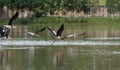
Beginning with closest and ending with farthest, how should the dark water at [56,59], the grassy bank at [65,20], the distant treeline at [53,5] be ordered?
the dark water at [56,59]
the grassy bank at [65,20]
the distant treeline at [53,5]

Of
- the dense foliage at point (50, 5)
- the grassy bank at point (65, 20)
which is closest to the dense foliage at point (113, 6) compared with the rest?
the dense foliage at point (50, 5)

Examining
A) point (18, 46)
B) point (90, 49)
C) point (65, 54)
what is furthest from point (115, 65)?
point (18, 46)

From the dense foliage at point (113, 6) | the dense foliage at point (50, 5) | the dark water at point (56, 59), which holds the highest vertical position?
the dark water at point (56, 59)

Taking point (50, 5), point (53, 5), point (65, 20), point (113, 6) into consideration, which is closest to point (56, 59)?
point (65, 20)

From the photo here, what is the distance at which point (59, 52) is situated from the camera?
2848cm

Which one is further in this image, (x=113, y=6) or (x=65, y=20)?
(x=113, y=6)

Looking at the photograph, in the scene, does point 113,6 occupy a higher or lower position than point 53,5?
lower

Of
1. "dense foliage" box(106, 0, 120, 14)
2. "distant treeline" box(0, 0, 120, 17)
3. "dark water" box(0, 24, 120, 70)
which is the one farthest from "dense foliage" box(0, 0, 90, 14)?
"dark water" box(0, 24, 120, 70)

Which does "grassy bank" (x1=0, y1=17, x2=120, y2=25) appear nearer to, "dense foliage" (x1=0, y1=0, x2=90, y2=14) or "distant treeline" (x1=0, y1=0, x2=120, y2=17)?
"distant treeline" (x1=0, y1=0, x2=120, y2=17)

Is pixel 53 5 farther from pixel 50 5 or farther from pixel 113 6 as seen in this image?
pixel 113 6

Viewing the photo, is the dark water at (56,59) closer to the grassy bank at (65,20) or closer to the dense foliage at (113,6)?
the grassy bank at (65,20)

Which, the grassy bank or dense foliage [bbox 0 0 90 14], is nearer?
the grassy bank

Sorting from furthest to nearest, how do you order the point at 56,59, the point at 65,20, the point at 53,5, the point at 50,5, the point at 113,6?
1. the point at 113,6
2. the point at 53,5
3. the point at 50,5
4. the point at 65,20
5. the point at 56,59

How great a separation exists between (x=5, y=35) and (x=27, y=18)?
4551cm
